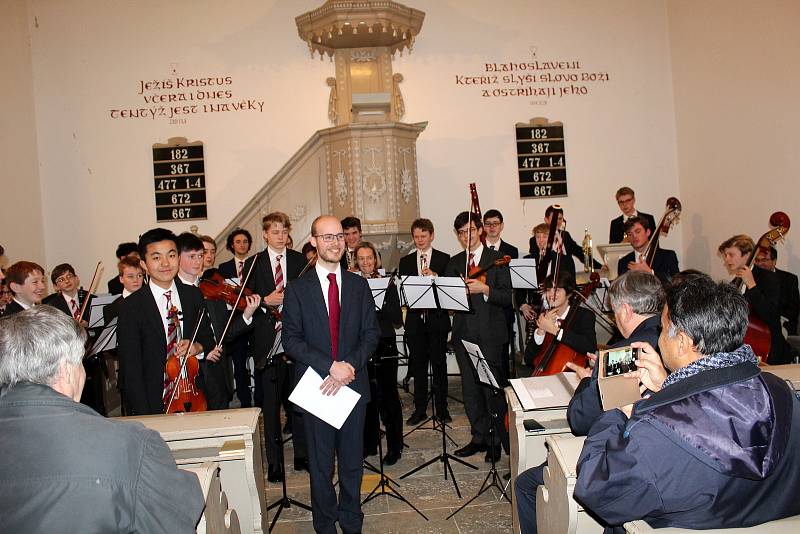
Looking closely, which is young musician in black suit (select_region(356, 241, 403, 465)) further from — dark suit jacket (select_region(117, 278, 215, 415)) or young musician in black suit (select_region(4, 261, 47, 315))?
young musician in black suit (select_region(4, 261, 47, 315))

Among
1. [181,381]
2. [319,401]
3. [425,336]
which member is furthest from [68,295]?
[319,401]

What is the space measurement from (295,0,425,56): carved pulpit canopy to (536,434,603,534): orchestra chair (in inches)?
279

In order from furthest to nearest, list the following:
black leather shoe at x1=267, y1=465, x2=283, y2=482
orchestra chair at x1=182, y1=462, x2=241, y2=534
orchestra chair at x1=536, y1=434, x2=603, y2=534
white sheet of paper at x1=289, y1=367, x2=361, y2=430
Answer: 1. black leather shoe at x1=267, y1=465, x2=283, y2=482
2. white sheet of paper at x1=289, y1=367, x2=361, y2=430
3. orchestra chair at x1=536, y1=434, x2=603, y2=534
4. orchestra chair at x1=182, y1=462, x2=241, y2=534

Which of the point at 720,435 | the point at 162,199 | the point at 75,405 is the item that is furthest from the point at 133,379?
the point at 162,199

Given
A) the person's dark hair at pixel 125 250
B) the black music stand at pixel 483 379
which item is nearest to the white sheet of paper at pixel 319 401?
the black music stand at pixel 483 379

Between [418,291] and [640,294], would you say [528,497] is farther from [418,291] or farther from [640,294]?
[418,291]

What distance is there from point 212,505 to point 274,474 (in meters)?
2.26

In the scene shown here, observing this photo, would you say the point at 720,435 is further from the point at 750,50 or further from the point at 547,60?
the point at 547,60

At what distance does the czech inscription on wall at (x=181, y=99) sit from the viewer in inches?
371

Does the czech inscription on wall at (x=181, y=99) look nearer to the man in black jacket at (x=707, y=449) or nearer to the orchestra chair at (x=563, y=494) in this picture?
the orchestra chair at (x=563, y=494)

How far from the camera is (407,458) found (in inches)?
188

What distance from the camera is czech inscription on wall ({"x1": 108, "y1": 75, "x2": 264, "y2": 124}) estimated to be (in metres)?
9.41

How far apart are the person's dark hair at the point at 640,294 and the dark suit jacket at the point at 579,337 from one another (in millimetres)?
1100

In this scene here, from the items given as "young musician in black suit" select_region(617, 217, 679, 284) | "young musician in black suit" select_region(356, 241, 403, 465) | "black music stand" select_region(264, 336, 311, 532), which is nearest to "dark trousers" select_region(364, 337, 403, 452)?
"young musician in black suit" select_region(356, 241, 403, 465)
